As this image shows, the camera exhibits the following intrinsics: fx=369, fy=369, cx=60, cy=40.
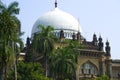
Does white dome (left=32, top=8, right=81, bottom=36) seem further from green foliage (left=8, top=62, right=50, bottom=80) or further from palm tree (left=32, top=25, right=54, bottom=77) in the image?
palm tree (left=32, top=25, right=54, bottom=77)

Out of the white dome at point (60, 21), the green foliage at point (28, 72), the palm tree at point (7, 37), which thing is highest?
the white dome at point (60, 21)

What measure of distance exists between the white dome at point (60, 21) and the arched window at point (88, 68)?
726 centimetres

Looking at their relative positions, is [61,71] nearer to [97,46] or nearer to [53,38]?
[53,38]

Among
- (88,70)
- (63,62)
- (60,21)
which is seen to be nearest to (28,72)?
(63,62)

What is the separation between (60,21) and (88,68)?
9659mm

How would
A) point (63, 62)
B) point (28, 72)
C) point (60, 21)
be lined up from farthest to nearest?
1. point (60, 21)
2. point (28, 72)
3. point (63, 62)

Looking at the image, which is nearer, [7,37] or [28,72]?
[7,37]

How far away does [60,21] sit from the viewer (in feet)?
196

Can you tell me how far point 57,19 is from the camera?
197 feet

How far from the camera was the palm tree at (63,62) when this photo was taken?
41.1 m

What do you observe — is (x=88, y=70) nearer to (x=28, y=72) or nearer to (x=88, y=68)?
(x=88, y=68)

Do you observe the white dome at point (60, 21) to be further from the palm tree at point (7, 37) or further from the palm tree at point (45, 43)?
the palm tree at point (7, 37)

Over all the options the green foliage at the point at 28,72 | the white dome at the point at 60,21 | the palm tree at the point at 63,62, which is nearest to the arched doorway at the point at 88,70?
the white dome at the point at 60,21

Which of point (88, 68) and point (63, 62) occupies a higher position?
point (63, 62)
